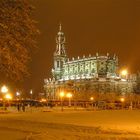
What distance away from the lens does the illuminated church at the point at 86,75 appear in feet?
537

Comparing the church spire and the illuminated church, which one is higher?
the church spire

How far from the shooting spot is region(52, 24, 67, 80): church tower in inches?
7338

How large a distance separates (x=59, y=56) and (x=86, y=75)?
20.2m

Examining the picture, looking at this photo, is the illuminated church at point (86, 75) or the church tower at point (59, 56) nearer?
the illuminated church at point (86, 75)

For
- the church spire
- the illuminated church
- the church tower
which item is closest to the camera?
the illuminated church

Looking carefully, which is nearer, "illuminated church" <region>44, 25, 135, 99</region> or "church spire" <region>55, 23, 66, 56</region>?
"illuminated church" <region>44, 25, 135, 99</region>

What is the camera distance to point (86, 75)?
17412cm

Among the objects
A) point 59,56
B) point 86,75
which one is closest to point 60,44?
point 59,56

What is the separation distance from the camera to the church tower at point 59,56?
186 m

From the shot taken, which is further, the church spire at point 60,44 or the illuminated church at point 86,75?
the church spire at point 60,44

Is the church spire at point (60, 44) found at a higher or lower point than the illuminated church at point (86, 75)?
higher

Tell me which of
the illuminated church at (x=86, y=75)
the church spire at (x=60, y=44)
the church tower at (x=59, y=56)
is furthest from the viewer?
the church spire at (x=60, y=44)

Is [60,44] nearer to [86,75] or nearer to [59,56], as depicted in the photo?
[59,56]

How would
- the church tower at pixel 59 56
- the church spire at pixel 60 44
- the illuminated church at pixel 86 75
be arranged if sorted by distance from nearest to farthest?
1. the illuminated church at pixel 86 75
2. the church tower at pixel 59 56
3. the church spire at pixel 60 44
